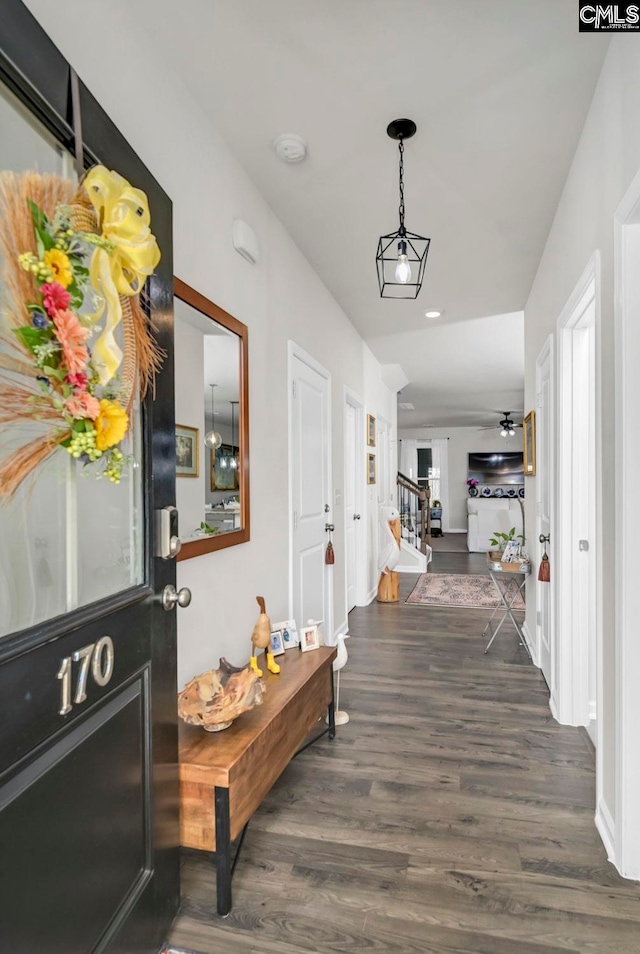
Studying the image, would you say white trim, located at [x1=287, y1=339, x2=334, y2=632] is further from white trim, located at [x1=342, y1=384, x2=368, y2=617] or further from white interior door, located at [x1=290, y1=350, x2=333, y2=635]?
white trim, located at [x1=342, y1=384, x2=368, y2=617]

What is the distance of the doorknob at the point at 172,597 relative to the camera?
1413mm

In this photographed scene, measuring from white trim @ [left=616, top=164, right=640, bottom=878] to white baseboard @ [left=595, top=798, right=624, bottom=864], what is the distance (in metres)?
0.08

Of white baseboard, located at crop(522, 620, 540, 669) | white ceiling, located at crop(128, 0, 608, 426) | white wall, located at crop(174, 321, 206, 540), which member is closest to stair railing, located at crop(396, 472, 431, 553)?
white baseboard, located at crop(522, 620, 540, 669)

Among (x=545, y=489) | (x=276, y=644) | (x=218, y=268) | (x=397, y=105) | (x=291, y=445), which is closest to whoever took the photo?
(x=397, y=105)

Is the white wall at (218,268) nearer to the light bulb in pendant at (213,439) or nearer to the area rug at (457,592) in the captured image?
the light bulb in pendant at (213,439)

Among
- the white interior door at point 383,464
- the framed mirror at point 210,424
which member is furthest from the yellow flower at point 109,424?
the white interior door at point 383,464

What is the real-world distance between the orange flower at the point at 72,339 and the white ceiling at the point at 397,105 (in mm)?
1297

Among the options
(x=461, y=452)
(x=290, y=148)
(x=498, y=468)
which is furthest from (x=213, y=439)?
(x=498, y=468)

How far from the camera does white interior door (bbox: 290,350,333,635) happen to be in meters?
3.21

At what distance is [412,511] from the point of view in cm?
921

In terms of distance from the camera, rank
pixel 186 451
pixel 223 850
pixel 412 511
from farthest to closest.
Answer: pixel 412 511 → pixel 186 451 → pixel 223 850

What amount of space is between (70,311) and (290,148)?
1.75m

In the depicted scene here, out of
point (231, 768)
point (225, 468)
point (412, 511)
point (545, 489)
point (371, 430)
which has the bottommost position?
point (231, 768)

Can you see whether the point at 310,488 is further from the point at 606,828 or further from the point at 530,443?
the point at 606,828
